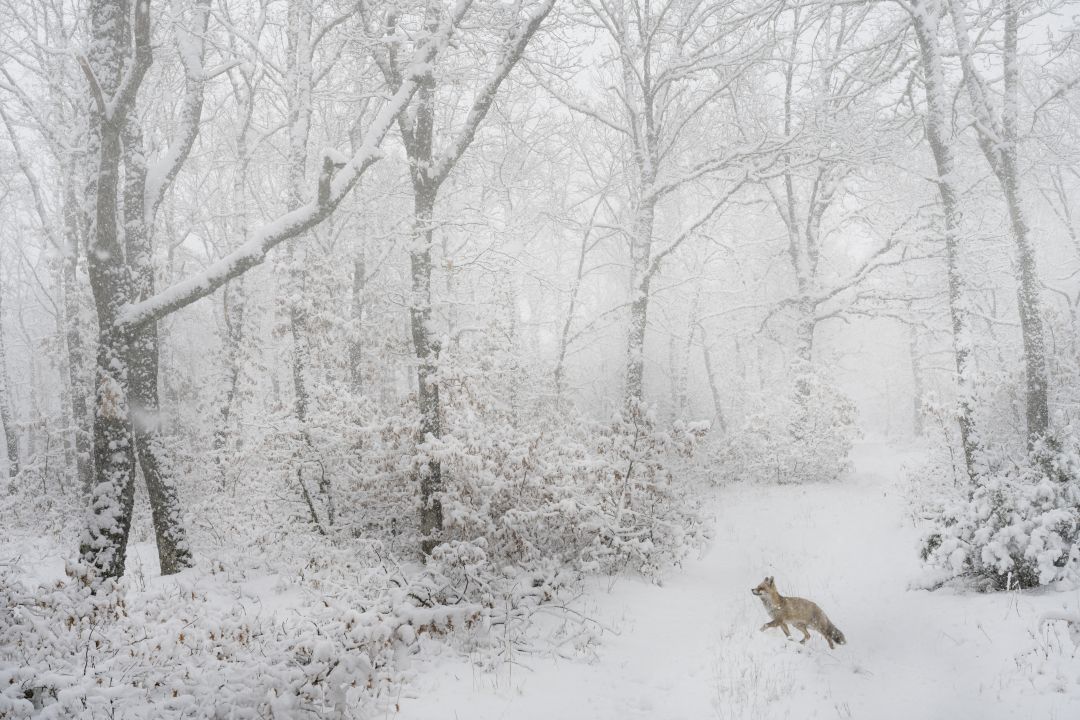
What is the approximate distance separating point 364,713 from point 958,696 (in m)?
5.00

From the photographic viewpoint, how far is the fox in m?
6.04

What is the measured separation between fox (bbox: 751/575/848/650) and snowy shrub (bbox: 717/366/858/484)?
868 cm

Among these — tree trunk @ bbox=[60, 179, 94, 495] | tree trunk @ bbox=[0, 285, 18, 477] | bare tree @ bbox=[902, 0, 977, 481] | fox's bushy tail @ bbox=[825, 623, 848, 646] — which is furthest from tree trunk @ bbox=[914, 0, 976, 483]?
tree trunk @ bbox=[0, 285, 18, 477]

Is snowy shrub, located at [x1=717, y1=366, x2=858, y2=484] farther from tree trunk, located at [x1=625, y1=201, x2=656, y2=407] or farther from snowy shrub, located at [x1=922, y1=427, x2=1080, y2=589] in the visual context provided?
snowy shrub, located at [x1=922, y1=427, x2=1080, y2=589]

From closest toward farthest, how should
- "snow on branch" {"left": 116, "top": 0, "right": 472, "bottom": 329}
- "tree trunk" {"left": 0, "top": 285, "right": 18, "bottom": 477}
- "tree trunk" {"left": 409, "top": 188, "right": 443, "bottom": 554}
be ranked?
"snow on branch" {"left": 116, "top": 0, "right": 472, "bottom": 329} < "tree trunk" {"left": 409, "top": 188, "right": 443, "bottom": 554} < "tree trunk" {"left": 0, "top": 285, "right": 18, "bottom": 477}

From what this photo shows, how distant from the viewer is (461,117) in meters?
17.5

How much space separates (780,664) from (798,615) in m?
0.56

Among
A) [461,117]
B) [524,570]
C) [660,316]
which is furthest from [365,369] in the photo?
[660,316]

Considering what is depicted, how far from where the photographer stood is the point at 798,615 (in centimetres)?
620

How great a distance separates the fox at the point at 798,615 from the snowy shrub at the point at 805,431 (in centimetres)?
868

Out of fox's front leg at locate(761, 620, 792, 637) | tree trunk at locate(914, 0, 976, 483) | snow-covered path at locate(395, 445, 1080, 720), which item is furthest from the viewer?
tree trunk at locate(914, 0, 976, 483)

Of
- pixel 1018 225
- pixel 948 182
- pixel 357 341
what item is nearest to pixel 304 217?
pixel 357 341

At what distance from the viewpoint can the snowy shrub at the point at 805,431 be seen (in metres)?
14.4

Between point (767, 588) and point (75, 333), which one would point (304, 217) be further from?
point (75, 333)
